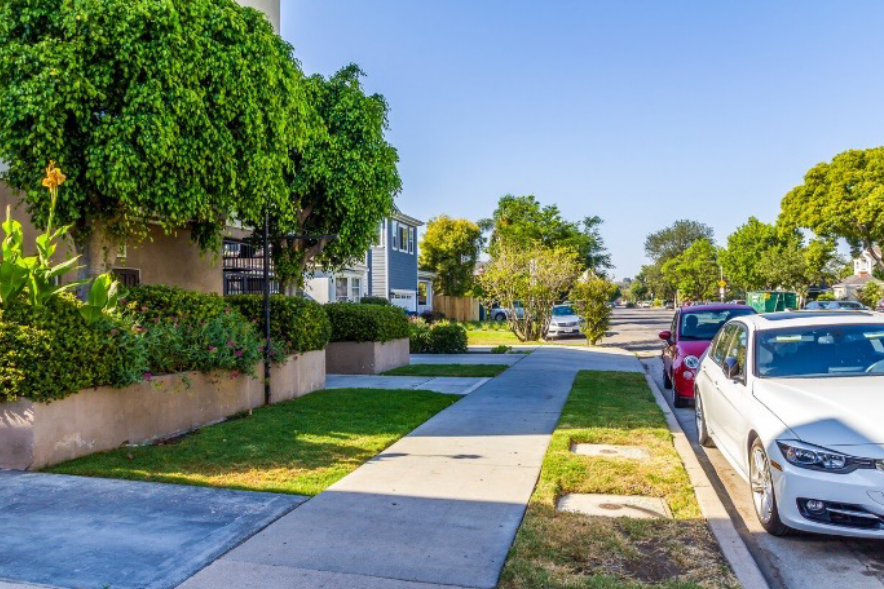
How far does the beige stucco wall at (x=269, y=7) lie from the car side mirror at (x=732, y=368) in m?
13.0

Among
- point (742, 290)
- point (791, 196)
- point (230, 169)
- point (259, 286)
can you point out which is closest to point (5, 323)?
point (230, 169)

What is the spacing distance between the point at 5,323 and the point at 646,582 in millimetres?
5990

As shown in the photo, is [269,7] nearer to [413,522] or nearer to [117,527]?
[117,527]

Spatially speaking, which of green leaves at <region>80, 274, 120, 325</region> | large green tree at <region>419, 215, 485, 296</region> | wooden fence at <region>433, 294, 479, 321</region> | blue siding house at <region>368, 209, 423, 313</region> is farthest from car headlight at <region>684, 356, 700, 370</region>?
large green tree at <region>419, 215, 485, 296</region>

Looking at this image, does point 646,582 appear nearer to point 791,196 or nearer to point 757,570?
point 757,570

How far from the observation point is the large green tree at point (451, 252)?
46.8m

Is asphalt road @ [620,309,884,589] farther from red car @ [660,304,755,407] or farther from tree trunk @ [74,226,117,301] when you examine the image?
tree trunk @ [74,226,117,301]

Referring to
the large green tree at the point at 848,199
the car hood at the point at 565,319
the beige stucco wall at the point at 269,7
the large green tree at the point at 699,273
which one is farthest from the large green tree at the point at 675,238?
the beige stucco wall at the point at 269,7

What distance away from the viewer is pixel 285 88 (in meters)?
10.6

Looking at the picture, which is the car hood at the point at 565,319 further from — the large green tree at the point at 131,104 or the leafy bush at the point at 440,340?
the large green tree at the point at 131,104

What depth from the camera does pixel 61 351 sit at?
688 cm

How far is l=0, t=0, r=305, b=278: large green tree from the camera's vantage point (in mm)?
8297

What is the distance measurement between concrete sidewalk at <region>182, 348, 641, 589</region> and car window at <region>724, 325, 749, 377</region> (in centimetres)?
213

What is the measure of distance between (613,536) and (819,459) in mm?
1437
